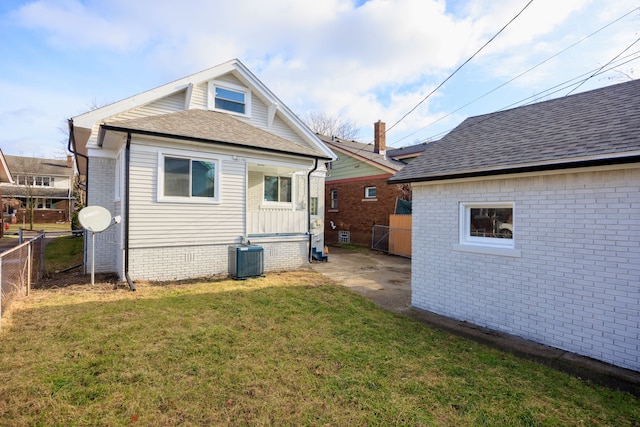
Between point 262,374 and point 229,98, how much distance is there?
33.7 ft

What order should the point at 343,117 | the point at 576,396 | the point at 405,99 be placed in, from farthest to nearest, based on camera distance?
1. the point at 343,117
2. the point at 405,99
3. the point at 576,396

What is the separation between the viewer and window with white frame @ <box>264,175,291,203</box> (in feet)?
39.8

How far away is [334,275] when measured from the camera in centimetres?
1041

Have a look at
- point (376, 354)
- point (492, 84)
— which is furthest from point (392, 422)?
point (492, 84)

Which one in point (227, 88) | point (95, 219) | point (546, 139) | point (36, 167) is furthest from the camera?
point (36, 167)

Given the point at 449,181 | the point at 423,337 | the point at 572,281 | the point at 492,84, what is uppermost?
the point at 492,84

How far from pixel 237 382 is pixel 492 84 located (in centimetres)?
1460

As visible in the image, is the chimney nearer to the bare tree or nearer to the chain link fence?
the chain link fence

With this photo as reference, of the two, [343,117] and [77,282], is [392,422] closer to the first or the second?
[77,282]

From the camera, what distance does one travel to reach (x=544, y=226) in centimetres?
506

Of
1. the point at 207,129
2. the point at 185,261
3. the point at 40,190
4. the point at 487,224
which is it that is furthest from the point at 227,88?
the point at 40,190

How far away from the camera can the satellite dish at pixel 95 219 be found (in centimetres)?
766

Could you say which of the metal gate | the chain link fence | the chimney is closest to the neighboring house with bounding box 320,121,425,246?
the chimney

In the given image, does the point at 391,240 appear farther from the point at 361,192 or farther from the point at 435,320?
the point at 435,320
